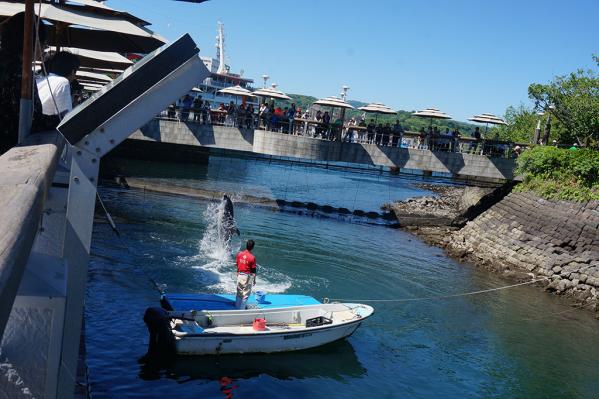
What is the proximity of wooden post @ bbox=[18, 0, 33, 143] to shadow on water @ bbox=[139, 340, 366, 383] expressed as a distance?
26.5 feet

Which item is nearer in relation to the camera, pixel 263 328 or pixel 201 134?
pixel 263 328

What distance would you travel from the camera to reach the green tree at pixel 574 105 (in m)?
36.0

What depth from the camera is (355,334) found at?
1756 cm

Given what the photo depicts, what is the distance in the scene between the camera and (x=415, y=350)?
56.1 ft

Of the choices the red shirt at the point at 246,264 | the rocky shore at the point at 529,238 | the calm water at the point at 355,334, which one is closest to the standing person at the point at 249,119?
the calm water at the point at 355,334

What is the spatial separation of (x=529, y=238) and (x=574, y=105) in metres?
13.3

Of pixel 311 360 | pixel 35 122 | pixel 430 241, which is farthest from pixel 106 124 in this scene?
pixel 430 241

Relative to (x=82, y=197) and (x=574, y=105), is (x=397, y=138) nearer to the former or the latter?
(x=574, y=105)

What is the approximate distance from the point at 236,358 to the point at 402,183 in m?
57.0

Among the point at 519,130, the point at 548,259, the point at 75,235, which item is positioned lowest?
the point at 548,259

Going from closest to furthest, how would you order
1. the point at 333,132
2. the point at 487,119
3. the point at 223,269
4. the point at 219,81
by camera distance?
the point at 223,269
the point at 333,132
the point at 487,119
the point at 219,81

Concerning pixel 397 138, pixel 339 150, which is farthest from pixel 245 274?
pixel 397 138

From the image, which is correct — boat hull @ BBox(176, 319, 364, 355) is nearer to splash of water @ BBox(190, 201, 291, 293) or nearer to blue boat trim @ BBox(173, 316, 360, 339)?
blue boat trim @ BBox(173, 316, 360, 339)

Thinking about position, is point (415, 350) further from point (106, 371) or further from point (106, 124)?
point (106, 124)
